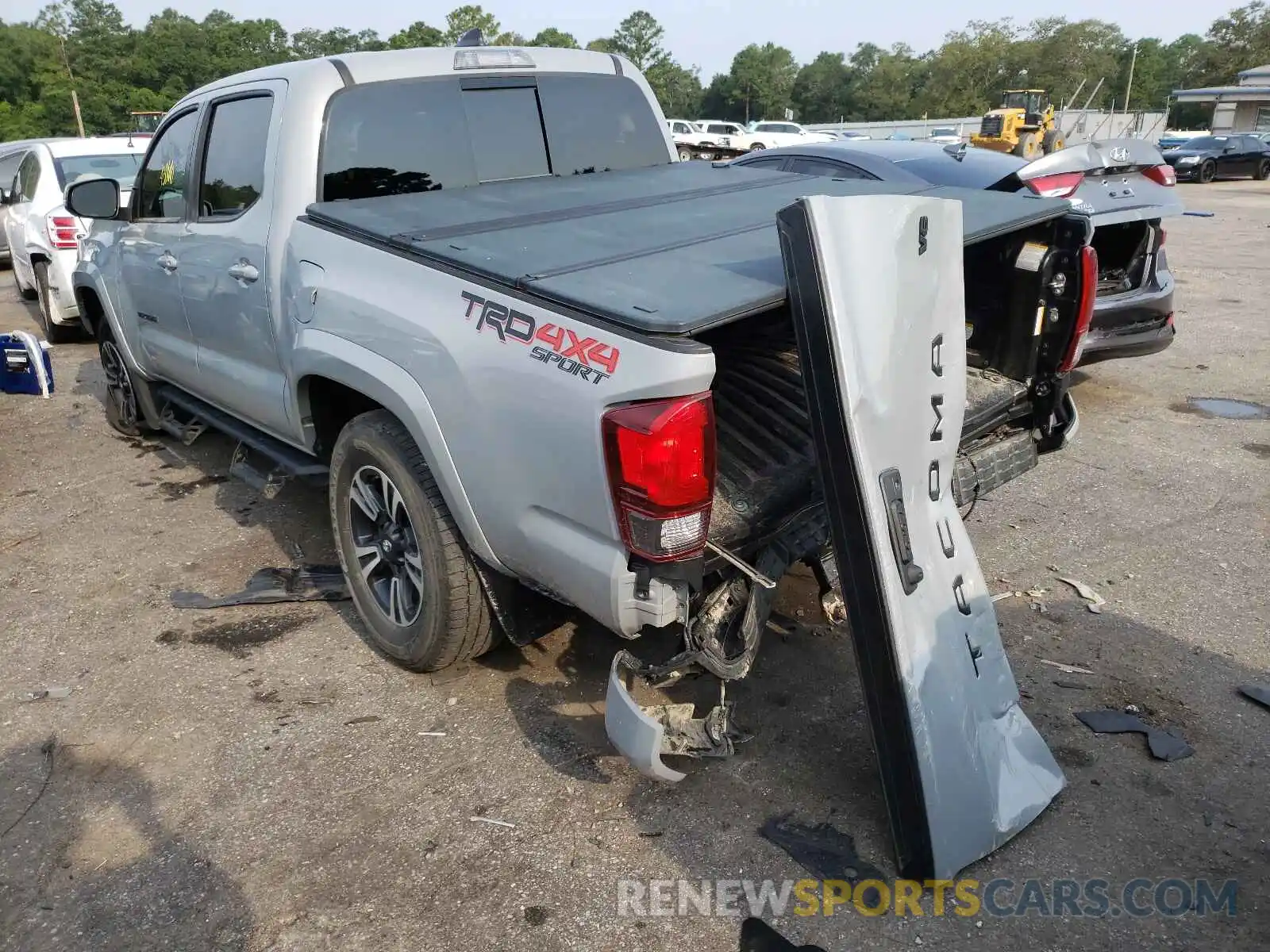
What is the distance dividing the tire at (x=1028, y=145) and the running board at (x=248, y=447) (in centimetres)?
2612

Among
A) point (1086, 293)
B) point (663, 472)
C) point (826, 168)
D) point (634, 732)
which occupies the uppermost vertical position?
point (826, 168)

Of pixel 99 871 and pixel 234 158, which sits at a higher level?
pixel 234 158

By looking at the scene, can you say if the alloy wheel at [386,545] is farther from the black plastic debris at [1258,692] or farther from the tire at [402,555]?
the black plastic debris at [1258,692]

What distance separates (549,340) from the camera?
2344 millimetres

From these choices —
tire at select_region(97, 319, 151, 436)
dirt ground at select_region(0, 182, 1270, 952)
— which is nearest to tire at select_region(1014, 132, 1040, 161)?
dirt ground at select_region(0, 182, 1270, 952)

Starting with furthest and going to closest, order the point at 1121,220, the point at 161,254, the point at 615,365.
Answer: the point at 1121,220
the point at 161,254
the point at 615,365

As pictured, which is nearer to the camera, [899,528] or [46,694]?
[899,528]

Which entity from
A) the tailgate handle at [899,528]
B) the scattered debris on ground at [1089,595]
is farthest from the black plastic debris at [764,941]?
the scattered debris on ground at [1089,595]

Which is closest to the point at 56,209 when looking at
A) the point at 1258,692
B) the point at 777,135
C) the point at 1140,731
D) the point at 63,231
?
the point at 63,231

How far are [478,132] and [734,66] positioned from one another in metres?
109

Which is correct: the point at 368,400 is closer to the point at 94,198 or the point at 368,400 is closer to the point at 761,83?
the point at 94,198

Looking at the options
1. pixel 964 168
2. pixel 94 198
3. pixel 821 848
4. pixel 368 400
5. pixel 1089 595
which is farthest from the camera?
pixel 964 168

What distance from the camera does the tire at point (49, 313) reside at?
873cm

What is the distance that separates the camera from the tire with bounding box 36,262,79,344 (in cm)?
873
